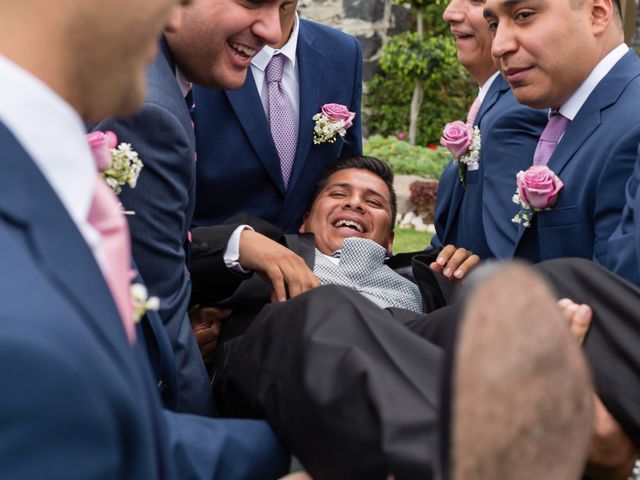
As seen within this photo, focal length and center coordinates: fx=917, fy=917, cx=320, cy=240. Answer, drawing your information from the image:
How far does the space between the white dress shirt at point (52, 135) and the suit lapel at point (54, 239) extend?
0.03 metres

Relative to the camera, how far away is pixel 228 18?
3164 mm

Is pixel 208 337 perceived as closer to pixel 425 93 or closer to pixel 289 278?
pixel 289 278

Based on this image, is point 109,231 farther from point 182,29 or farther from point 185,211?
point 182,29

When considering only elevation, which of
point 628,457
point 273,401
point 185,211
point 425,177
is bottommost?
point 425,177

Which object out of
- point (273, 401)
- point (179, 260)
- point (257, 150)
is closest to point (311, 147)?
point (257, 150)

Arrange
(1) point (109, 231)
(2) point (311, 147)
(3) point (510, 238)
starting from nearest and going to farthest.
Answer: (1) point (109, 231)
(3) point (510, 238)
(2) point (311, 147)

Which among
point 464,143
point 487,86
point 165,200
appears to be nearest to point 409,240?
point 487,86

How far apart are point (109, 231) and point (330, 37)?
3015 mm

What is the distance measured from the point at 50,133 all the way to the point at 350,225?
3.05m

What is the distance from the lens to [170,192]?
262 cm

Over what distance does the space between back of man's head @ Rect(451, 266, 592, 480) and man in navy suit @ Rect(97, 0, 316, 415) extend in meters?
1.40

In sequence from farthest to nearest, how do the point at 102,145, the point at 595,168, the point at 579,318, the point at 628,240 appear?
the point at 595,168, the point at 628,240, the point at 579,318, the point at 102,145

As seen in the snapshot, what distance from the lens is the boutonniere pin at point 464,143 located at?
430 cm

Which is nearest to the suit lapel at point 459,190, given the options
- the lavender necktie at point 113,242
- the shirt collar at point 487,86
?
the shirt collar at point 487,86
